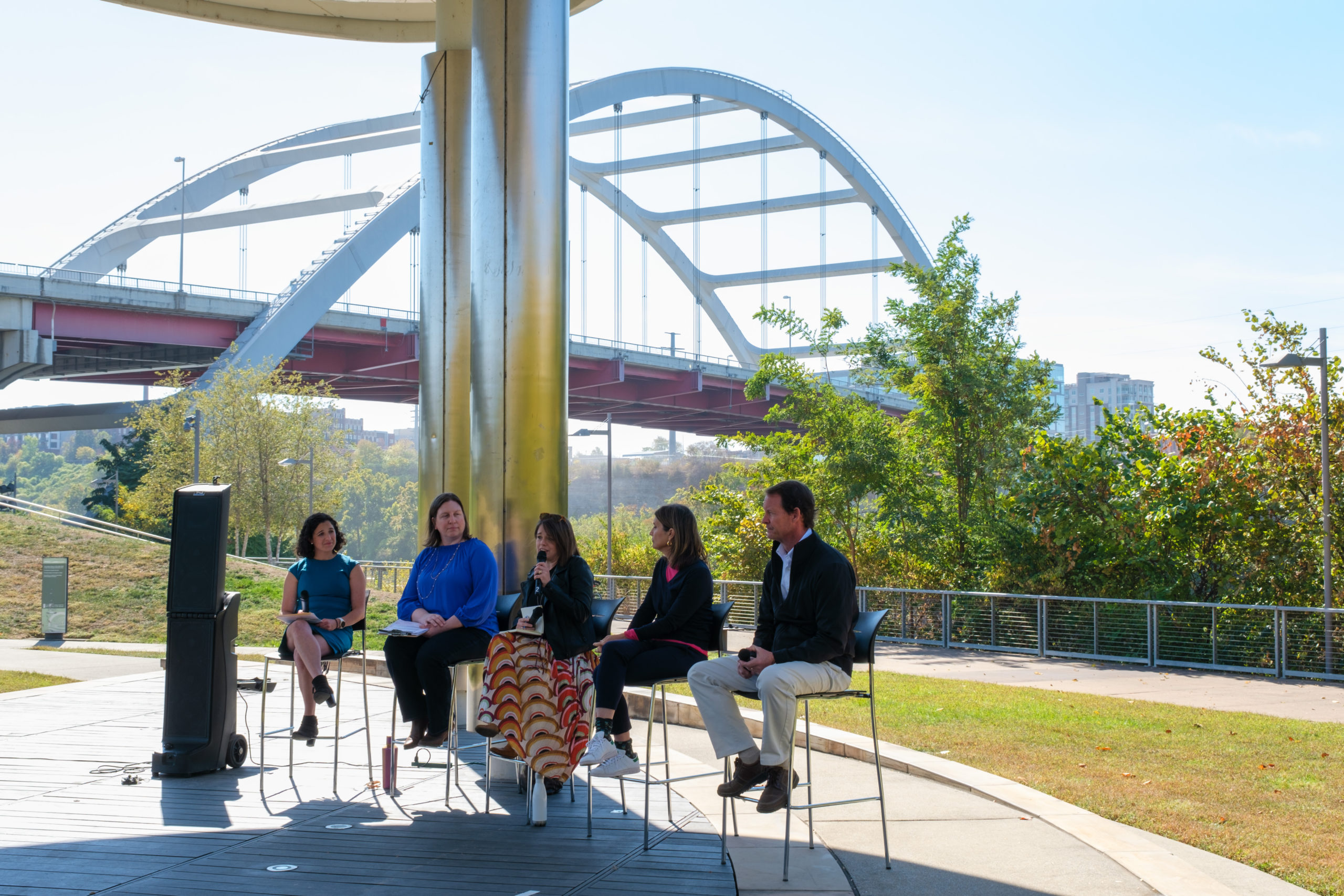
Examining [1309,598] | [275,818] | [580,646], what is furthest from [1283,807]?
[1309,598]

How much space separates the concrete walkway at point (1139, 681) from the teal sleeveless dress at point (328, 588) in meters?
6.85

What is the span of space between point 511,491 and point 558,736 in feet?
5.22

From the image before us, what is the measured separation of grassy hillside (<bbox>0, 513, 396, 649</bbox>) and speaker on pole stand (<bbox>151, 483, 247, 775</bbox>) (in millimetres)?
9211

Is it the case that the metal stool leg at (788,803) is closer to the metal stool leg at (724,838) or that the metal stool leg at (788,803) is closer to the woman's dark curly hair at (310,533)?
the metal stool leg at (724,838)

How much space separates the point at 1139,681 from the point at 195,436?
26622mm

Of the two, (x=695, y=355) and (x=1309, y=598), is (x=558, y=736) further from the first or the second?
(x=695, y=355)

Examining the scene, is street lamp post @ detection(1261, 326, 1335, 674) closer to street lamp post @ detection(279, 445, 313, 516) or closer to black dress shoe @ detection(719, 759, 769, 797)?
black dress shoe @ detection(719, 759, 769, 797)

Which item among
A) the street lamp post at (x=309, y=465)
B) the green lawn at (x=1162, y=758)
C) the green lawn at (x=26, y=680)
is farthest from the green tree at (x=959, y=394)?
the street lamp post at (x=309, y=465)

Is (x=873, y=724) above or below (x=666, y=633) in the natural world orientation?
below

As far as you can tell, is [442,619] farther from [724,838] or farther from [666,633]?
[724,838]

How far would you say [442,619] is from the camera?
592 centimetres

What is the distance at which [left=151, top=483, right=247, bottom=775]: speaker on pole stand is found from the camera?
6.25 metres

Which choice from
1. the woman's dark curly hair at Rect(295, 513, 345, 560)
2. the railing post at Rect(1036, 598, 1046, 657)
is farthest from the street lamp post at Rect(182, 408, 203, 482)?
the woman's dark curly hair at Rect(295, 513, 345, 560)

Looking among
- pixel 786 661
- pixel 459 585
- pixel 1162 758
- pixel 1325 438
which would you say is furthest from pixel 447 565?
pixel 1325 438
